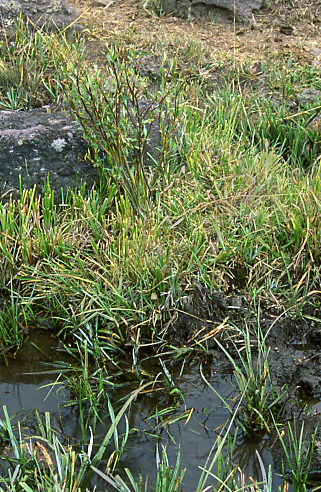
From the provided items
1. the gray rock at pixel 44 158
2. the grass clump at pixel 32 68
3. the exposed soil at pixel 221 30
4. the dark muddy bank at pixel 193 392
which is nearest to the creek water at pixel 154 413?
the dark muddy bank at pixel 193 392

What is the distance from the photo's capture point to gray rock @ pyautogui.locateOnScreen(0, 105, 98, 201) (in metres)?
3.68

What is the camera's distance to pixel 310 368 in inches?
108

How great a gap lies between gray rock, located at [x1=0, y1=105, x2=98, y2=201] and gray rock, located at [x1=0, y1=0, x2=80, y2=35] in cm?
149

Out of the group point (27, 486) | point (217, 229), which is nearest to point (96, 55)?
point (217, 229)

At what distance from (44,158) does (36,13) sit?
207 centimetres

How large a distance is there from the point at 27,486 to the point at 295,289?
1.81m

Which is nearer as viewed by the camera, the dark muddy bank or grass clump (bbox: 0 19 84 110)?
the dark muddy bank

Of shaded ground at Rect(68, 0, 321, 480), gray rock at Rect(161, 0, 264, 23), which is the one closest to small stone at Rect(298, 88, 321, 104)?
shaded ground at Rect(68, 0, 321, 480)

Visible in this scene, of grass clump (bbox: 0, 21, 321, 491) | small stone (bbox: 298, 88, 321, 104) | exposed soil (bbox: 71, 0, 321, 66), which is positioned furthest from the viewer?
exposed soil (bbox: 71, 0, 321, 66)

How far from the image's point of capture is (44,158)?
3732 millimetres

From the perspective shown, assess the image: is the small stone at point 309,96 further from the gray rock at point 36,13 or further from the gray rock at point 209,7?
the gray rock at point 36,13

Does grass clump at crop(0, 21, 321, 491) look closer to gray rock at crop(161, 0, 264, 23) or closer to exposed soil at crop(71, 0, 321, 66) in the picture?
exposed soil at crop(71, 0, 321, 66)

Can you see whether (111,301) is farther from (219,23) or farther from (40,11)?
(219,23)

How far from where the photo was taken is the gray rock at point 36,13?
488cm
